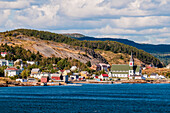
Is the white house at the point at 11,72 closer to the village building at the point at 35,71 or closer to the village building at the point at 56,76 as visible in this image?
the village building at the point at 35,71

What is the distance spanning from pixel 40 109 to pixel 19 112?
5.24 m

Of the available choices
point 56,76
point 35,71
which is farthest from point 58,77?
point 35,71

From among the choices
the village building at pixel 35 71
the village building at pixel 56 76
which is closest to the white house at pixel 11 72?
the village building at pixel 35 71

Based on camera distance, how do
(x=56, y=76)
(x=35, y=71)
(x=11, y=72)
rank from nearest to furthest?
1. (x=11, y=72)
2. (x=56, y=76)
3. (x=35, y=71)

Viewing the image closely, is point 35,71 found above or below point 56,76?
above

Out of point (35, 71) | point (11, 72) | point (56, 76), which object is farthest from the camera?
point (35, 71)

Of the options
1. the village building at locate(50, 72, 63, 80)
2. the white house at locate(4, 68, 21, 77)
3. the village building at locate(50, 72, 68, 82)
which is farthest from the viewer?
the village building at locate(50, 72, 63, 80)

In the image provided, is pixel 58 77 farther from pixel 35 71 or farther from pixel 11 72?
pixel 11 72

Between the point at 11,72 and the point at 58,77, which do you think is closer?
the point at 11,72

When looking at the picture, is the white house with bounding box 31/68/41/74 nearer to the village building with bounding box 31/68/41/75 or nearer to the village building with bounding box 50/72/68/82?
Result: the village building with bounding box 31/68/41/75

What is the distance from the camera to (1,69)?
608 ft

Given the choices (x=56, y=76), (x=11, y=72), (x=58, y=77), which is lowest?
(x=58, y=77)

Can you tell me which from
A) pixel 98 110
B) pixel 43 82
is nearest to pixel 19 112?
pixel 98 110

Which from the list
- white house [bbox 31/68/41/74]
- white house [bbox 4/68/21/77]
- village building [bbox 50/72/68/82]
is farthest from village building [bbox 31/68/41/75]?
white house [bbox 4/68/21/77]
